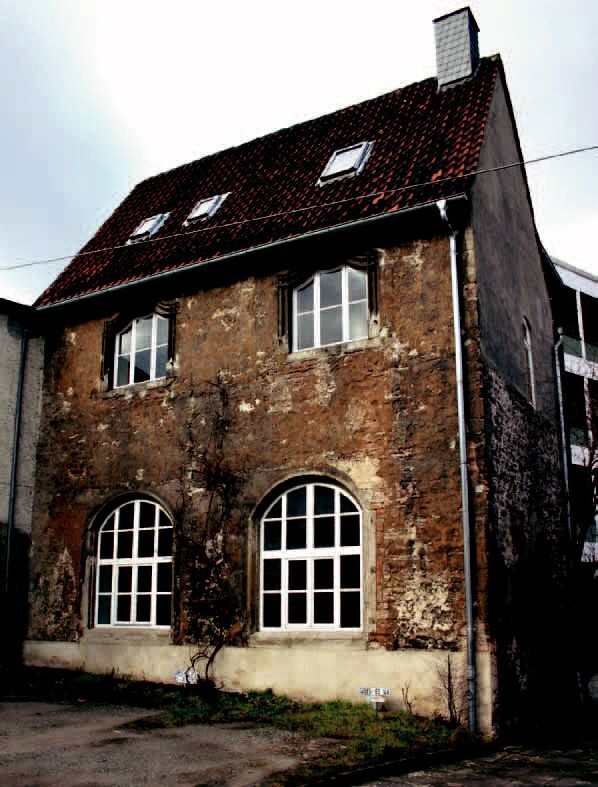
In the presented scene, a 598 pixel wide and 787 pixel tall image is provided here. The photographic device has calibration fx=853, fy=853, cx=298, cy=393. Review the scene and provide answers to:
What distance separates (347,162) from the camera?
14.6 metres

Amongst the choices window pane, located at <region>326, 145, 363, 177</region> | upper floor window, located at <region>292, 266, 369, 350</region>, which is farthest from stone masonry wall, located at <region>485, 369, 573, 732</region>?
window pane, located at <region>326, 145, 363, 177</region>

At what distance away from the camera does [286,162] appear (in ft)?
53.2

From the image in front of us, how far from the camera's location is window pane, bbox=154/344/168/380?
48.2 feet

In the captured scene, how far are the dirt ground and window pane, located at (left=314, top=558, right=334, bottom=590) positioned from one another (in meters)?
2.35

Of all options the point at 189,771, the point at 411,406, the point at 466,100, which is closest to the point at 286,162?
the point at 466,100

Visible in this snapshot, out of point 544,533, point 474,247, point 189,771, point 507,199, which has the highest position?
point 507,199

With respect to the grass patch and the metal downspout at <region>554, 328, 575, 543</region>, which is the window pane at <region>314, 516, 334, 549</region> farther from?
the metal downspout at <region>554, 328, 575, 543</region>

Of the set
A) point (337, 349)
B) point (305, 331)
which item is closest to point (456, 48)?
point (305, 331)

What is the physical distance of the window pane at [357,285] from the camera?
12.7 meters

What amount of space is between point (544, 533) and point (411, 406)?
12.9ft

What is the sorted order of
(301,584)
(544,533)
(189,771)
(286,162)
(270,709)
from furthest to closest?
1. (286,162)
2. (544,533)
3. (301,584)
4. (270,709)
5. (189,771)

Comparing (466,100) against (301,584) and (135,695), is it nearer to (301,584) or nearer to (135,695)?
(301,584)

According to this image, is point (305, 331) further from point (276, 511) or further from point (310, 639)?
point (310, 639)

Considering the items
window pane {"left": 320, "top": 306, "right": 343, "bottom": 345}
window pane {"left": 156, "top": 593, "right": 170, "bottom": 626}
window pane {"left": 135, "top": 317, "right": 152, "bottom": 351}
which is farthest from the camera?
window pane {"left": 135, "top": 317, "right": 152, "bottom": 351}
